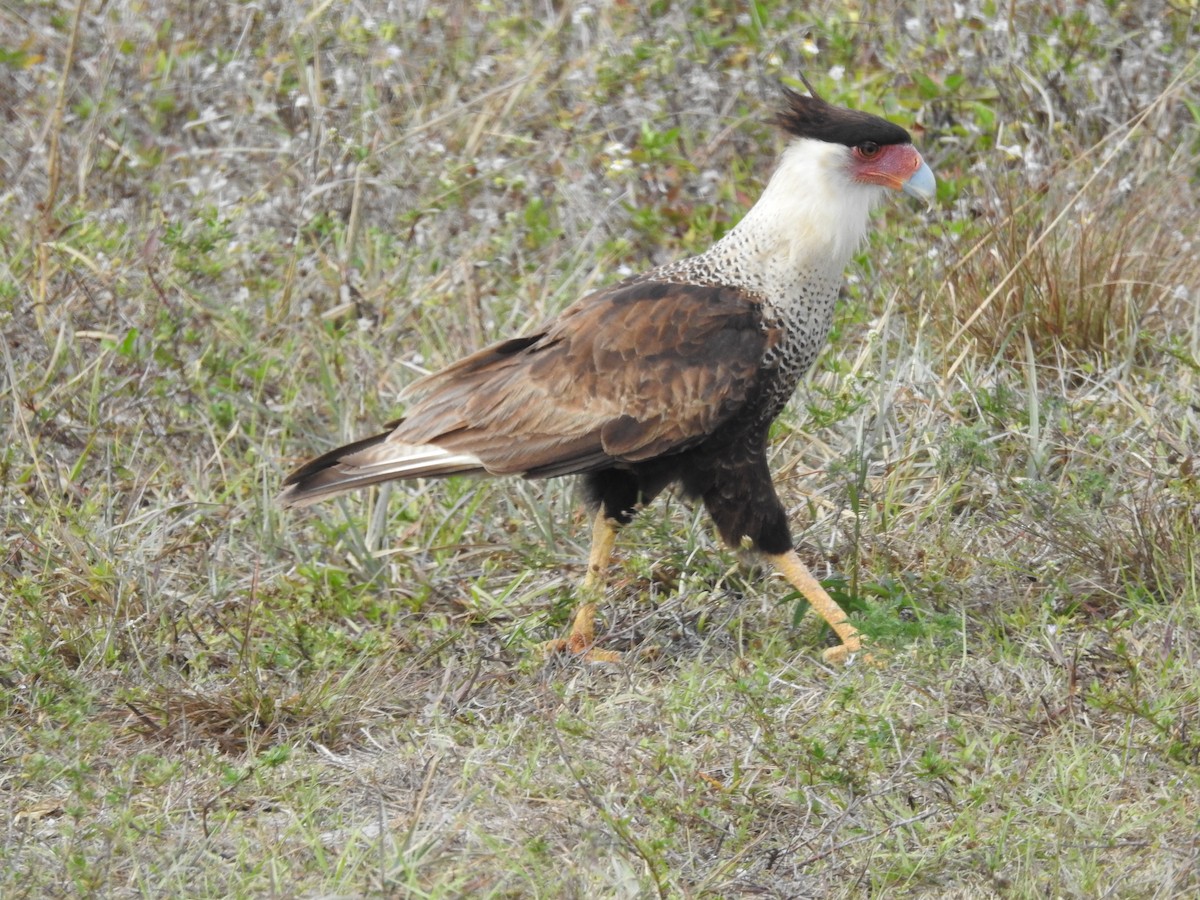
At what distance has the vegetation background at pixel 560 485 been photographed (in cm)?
304

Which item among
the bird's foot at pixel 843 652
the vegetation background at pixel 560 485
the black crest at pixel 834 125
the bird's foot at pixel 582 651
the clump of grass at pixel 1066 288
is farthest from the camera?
the clump of grass at pixel 1066 288

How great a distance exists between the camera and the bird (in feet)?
12.7

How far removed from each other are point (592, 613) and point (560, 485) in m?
0.71

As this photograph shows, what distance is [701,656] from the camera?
385 cm

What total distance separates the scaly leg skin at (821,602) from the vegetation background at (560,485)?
0.23 feet

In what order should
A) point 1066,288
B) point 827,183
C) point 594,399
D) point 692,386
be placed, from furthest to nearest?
1. point 1066,288
2. point 827,183
3. point 594,399
4. point 692,386

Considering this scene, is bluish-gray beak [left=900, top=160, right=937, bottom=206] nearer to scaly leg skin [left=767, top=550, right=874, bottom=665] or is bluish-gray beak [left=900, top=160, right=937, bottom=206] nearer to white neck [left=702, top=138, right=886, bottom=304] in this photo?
white neck [left=702, top=138, right=886, bottom=304]

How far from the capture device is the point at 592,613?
404 centimetres

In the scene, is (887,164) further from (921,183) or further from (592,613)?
(592,613)

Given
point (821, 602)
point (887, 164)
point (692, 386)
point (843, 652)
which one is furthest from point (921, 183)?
point (843, 652)

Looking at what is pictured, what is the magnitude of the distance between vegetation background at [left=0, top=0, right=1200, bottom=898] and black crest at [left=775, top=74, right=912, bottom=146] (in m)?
0.76

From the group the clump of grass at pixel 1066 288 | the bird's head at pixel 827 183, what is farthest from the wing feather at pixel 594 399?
the clump of grass at pixel 1066 288

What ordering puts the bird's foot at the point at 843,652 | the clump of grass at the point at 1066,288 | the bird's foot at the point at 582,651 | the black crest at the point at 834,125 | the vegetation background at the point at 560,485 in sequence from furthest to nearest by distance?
the clump of grass at the point at 1066,288 < the black crest at the point at 834,125 < the bird's foot at the point at 582,651 < the bird's foot at the point at 843,652 < the vegetation background at the point at 560,485

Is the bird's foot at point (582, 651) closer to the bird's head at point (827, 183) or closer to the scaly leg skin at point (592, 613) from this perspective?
the scaly leg skin at point (592, 613)
